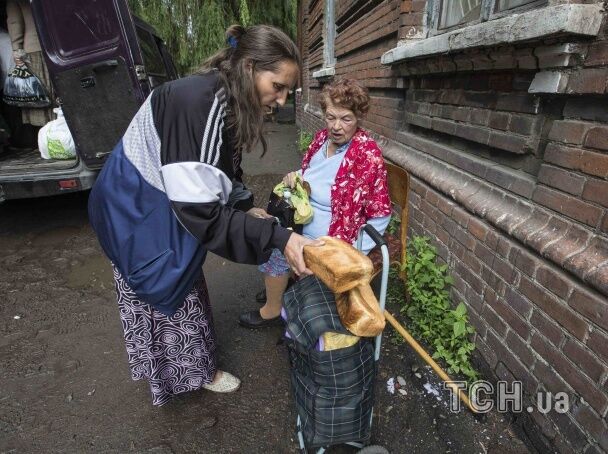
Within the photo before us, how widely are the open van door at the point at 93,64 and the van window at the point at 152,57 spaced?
3.79 ft

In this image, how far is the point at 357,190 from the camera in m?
2.14

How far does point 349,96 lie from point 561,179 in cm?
115

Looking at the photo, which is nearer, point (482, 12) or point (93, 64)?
point (482, 12)

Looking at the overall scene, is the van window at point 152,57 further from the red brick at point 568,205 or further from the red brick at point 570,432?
the red brick at point 570,432

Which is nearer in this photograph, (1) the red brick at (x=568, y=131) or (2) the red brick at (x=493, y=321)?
(1) the red brick at (x=568, y=131)

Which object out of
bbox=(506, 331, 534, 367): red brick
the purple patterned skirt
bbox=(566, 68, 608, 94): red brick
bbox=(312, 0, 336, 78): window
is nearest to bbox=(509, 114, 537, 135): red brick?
bbox=(566, 68, 608, 94): red brick

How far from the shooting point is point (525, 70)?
170cm

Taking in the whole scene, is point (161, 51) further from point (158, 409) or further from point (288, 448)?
point (288, 448)

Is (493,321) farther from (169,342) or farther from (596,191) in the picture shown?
(169,342)

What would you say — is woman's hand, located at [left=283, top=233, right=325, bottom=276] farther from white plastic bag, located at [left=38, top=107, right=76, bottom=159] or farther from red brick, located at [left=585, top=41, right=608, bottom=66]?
white plastic bag, located at [left=38, top=107, right=76, bottom=159]

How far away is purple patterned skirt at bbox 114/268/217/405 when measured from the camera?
67.5 inches

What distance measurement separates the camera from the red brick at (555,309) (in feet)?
4.62

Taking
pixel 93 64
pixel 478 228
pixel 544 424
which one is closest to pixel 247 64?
pixel 478 228

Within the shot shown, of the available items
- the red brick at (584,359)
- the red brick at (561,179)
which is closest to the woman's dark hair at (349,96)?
the red brick at (561,179)
